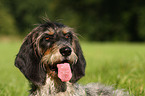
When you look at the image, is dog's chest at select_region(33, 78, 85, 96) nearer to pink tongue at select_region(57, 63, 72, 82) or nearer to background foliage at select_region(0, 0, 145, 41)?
pink tongue at select_region(57, 63, 72, 82)

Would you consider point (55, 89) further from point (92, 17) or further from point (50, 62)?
point (92, 17)

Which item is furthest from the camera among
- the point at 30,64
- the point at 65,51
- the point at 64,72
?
the point at 30,64

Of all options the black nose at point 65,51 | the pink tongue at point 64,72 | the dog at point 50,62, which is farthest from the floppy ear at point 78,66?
the black nose at point 65,51

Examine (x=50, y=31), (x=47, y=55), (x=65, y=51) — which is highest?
(x=50, y=31)

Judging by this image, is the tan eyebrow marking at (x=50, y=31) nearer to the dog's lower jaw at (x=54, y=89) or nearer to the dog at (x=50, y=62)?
the dog at (x=50, y=62)

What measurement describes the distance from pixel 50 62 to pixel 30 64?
532mm

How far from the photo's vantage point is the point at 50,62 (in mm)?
3703

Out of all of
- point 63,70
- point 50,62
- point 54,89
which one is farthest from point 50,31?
point 54,89

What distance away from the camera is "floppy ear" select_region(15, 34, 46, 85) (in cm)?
394

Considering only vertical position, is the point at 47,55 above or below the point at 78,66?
above

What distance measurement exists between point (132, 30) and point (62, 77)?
168ft

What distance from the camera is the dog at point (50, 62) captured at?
3.71 metres

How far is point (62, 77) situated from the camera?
12.1 feet

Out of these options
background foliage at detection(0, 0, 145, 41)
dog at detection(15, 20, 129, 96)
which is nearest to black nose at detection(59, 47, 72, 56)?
dog at detection(15, 20, 129, 96)
